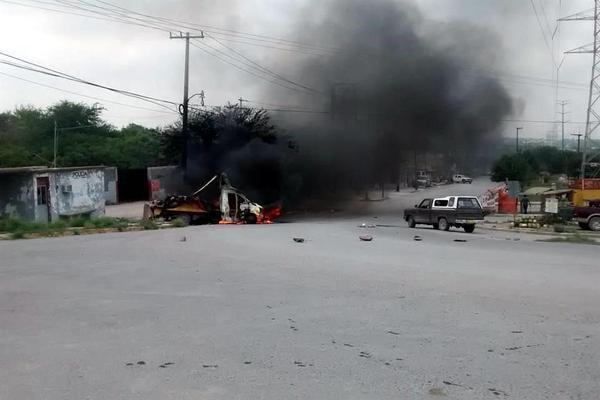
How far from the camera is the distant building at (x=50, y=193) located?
101 ft

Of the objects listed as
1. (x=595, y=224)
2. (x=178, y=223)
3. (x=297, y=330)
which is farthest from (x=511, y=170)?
(x=297, y=330)

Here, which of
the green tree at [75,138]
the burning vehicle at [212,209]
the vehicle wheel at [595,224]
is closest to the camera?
the vehicle wheel at [595,224]

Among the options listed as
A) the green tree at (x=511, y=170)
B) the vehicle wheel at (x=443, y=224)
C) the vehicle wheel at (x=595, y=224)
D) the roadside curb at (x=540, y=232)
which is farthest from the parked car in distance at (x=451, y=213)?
the green tree at (x=511, y=170)

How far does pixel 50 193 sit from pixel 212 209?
8.32 meters

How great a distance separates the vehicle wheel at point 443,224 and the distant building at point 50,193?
19.2 m

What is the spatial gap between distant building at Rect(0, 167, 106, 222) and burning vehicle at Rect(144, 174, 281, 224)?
16.1 feet

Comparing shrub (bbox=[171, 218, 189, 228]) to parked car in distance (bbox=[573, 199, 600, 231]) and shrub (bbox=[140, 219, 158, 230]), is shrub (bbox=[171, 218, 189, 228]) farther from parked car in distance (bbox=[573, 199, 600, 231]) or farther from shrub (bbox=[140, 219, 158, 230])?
parked car in distance (bbox=[573, 199, 600, 231])

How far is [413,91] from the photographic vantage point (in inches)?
1639

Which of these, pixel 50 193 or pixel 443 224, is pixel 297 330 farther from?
pixel 50 193

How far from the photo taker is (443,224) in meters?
28.1

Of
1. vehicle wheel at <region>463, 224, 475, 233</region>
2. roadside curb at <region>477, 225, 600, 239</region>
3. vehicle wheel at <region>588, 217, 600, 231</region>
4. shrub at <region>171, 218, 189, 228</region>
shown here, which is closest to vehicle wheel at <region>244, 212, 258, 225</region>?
shrub at <region>171, 218, 189, 228</region>

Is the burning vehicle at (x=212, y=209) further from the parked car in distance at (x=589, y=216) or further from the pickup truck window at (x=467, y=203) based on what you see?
the parked car in distance at (x=589, y=216)

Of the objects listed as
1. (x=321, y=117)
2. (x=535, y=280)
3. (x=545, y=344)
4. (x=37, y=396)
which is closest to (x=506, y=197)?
(x=321, y=117)

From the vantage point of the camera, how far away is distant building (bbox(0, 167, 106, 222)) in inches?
1209
